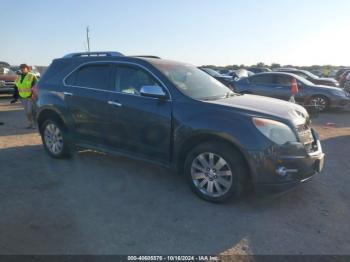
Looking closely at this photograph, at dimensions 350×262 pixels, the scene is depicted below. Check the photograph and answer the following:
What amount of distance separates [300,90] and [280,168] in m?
9.69

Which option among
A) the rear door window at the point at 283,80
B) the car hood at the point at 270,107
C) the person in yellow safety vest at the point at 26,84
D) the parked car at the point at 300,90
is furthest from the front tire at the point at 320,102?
the person in yellow safety vest at the point at 26,84

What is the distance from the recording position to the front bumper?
4008mm

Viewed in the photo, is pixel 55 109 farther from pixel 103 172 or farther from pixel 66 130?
pixel 103 172

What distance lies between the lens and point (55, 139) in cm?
626

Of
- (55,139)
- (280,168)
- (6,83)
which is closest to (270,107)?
(280,168)

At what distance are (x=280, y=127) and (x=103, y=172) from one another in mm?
2882

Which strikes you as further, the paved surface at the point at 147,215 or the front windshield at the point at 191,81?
the front windshield at the point at 191,81

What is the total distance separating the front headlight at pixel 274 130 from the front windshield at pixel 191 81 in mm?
954

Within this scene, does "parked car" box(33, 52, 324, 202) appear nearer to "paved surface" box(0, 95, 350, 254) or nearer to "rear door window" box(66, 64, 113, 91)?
"rear door window" box(66, 64, 113, 91)

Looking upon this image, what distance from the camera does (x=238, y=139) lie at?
4.10 metres

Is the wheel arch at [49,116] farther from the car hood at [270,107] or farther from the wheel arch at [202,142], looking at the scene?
the car hood at [270,107]

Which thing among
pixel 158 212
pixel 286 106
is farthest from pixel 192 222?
pixel 286 106

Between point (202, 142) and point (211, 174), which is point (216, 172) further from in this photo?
point (202, 142)

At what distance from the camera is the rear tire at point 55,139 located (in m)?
6.09
